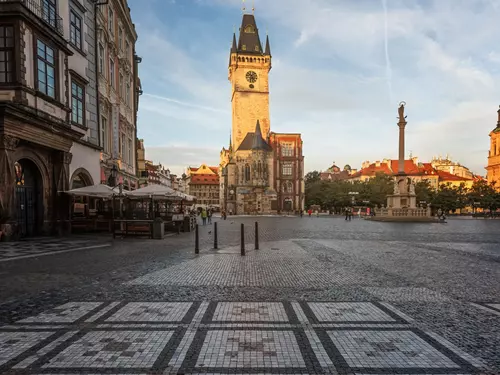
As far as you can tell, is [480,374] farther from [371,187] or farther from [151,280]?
[371,187]

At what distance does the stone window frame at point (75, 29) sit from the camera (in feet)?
64.1

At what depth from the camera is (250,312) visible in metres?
5.38

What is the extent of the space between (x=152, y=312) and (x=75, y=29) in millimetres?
20247

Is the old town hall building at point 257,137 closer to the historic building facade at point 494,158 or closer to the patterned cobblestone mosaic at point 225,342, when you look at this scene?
the historic building facade at point 494,158

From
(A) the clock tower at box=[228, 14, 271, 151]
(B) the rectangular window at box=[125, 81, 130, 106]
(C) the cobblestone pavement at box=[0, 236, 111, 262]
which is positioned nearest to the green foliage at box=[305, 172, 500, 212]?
(A) the clock tower at box=[228, 14, 271, 151]

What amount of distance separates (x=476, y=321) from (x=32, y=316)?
6.47 m

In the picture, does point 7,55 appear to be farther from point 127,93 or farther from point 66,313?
point 127,93

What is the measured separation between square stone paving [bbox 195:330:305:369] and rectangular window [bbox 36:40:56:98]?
53.4 feet

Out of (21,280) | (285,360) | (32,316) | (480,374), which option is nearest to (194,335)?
(285,360)

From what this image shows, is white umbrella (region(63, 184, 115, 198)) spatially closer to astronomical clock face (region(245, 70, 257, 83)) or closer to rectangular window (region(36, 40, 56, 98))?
rectangular window (region(36, 40, 56, 98))

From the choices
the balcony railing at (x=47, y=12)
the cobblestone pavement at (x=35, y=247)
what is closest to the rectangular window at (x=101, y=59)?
the balcony railing at (x=47, y=12)

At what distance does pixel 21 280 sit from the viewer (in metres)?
7.55

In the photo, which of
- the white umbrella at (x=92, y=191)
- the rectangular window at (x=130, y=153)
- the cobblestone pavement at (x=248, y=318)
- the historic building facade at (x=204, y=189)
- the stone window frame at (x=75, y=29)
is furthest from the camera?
the historic building facade at (x=204, y=189)

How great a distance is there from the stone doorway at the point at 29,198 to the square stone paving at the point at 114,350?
13.9m
